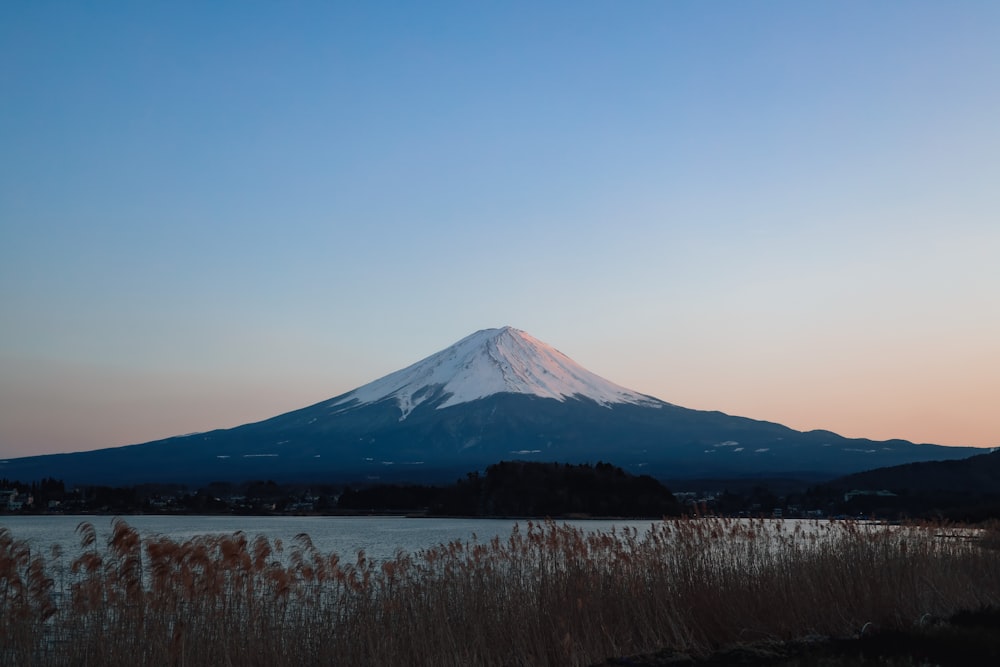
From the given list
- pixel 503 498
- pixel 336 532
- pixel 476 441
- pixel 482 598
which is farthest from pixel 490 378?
pixel 482 598

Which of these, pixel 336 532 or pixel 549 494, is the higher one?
pixel 549 494

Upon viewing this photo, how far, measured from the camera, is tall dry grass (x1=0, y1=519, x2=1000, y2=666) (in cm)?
862

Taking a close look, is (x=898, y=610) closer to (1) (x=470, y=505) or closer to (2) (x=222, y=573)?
(2) (x=222, y=573)

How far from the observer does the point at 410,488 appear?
86.2m

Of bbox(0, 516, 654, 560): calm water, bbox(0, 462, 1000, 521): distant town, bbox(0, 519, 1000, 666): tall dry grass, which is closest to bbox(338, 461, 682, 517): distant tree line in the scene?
bbox(0, 462, 1000, 521): distant town

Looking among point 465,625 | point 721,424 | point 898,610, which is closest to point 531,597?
point 465,625

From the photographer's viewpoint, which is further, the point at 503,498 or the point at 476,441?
the point at 476,441

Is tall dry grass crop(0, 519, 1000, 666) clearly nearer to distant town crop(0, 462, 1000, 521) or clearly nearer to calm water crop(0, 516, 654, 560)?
calm water crop(0, 516, 654, 560)

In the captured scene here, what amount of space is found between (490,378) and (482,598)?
563ft

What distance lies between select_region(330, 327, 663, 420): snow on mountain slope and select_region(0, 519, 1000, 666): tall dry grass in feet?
525

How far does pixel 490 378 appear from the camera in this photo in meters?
182

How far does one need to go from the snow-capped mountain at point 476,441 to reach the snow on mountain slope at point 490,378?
15.3 inches

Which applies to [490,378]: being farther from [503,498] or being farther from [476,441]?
[503,498]

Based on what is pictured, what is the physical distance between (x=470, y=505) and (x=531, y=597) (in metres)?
71.2
